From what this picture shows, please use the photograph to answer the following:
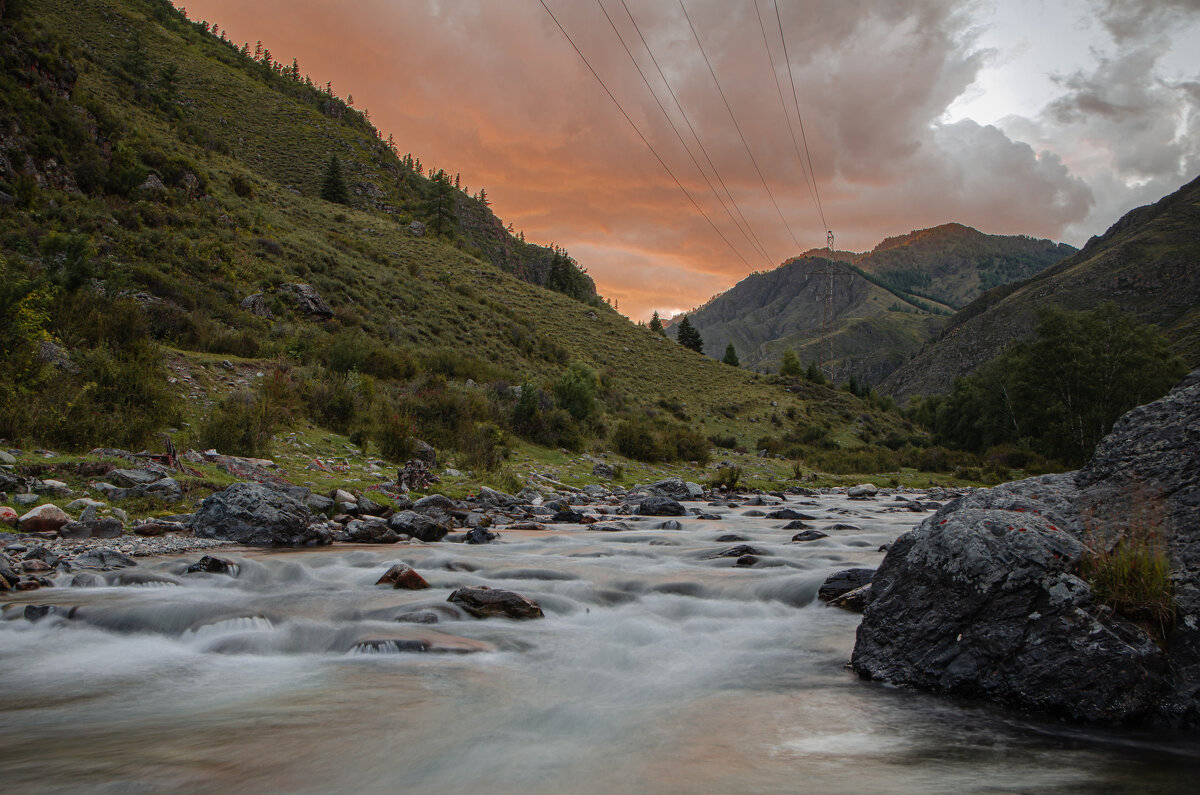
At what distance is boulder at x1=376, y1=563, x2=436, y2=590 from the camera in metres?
7.10

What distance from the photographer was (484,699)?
4.38 m

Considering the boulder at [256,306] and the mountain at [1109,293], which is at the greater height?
the mountain at [1109,293]

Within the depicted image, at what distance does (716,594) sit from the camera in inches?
299

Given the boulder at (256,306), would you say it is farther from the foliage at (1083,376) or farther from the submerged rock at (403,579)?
the foliage at (1083,376)

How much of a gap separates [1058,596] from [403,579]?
6305mm

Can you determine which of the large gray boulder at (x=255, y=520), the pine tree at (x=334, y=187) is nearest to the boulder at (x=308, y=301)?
the large gray boulder at (x=255, y=520)

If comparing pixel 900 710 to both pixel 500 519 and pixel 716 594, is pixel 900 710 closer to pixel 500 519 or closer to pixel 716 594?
pixel 716 594

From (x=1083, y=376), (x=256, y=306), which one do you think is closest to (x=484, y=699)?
(x=256, y=306)

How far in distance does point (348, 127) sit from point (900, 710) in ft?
325

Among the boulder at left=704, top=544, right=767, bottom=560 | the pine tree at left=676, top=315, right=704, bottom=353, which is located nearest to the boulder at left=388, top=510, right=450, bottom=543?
the boulder at left=704, top=544, right=767, bottom=560

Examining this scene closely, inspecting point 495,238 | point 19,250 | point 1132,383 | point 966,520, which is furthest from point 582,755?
point 495,238

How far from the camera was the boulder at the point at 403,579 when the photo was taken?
23.3ft

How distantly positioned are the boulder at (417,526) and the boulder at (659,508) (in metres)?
5.48

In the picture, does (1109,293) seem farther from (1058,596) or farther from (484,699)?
(484,699)
